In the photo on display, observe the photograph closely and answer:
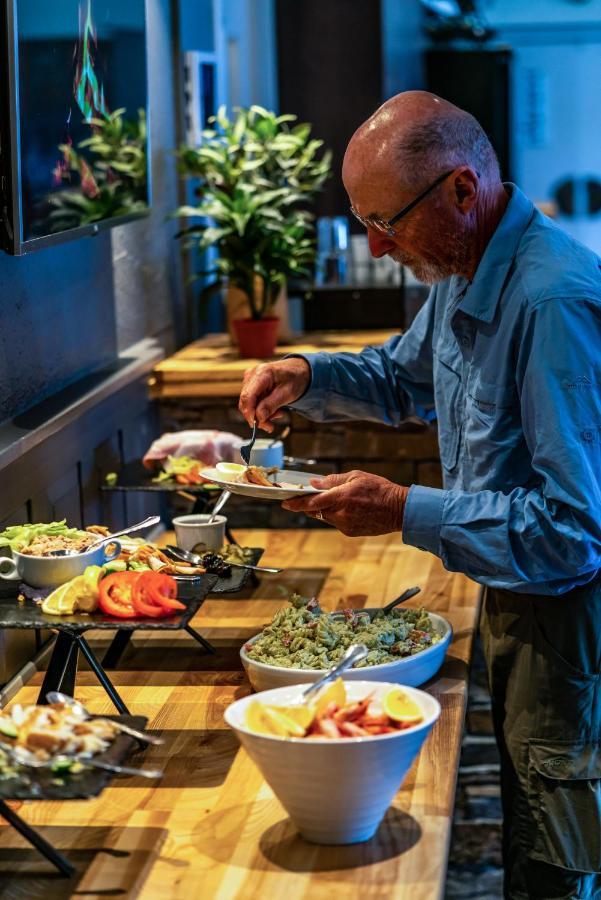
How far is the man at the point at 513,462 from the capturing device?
2053mm

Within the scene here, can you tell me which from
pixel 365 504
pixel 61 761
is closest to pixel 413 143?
pixel 365 504

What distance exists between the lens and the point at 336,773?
1.65m

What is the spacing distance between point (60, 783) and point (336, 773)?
1.08ft

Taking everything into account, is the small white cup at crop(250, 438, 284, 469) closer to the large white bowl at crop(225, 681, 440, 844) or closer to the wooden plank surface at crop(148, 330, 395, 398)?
the wooden plank surface at crop(148, 330, 395, 398)

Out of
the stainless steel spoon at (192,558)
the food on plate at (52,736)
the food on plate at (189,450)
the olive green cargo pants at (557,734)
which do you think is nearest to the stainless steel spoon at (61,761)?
the food on plate at (52,736)

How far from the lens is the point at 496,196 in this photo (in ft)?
7.44

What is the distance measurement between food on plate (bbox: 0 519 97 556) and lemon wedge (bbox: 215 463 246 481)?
0.27m

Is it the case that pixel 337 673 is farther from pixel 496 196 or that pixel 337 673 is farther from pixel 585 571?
pixel 496 196

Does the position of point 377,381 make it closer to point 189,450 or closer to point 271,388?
point 271,388

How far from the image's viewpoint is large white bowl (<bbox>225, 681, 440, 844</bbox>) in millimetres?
1634

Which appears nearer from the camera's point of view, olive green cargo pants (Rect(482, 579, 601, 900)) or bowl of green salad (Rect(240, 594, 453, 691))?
bowl of green salad (Rect(240, 594, 453, 691))

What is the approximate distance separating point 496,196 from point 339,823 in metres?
1.09

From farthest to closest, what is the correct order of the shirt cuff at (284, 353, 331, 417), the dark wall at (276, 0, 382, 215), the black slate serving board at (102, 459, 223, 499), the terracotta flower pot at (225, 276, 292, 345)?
the dark wall at (276, 0, 382, 215)
the terracotta flower pot at (225, 276, 292, 345)
the black slate serving board at (102, 459, 223, 499)
the shirt cuff at (284, 353, 331, 417)

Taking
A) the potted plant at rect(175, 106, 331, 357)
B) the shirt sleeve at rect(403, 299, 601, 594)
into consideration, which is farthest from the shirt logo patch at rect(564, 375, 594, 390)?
the potted plant at rect(175, 106, 331, 357)
